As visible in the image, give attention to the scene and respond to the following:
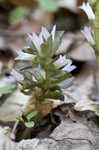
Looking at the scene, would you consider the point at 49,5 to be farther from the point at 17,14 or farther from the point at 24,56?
the point at 24,56

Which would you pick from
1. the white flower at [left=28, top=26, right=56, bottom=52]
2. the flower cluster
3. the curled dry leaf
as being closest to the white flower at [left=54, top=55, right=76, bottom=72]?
the flower cluster

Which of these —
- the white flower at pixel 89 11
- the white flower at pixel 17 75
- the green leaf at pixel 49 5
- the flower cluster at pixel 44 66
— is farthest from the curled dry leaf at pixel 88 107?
Answer: the green leaf at pixel 49 5

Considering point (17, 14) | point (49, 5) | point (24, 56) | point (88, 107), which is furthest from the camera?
point (17, 14)

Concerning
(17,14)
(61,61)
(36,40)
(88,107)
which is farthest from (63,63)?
(17,14)

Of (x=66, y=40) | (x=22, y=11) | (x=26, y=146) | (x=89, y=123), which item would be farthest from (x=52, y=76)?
(x=22, y=11)

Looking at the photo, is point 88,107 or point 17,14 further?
point 17,14

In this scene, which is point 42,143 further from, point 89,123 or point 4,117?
point 4,117

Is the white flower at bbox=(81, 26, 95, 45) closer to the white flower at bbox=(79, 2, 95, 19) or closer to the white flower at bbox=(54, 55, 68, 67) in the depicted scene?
the white flower at bbox=(79, 2, 95, 19)

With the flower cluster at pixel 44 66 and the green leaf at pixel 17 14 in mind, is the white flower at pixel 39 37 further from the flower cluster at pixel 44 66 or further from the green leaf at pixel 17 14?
the green leaf at pixel 17 14
